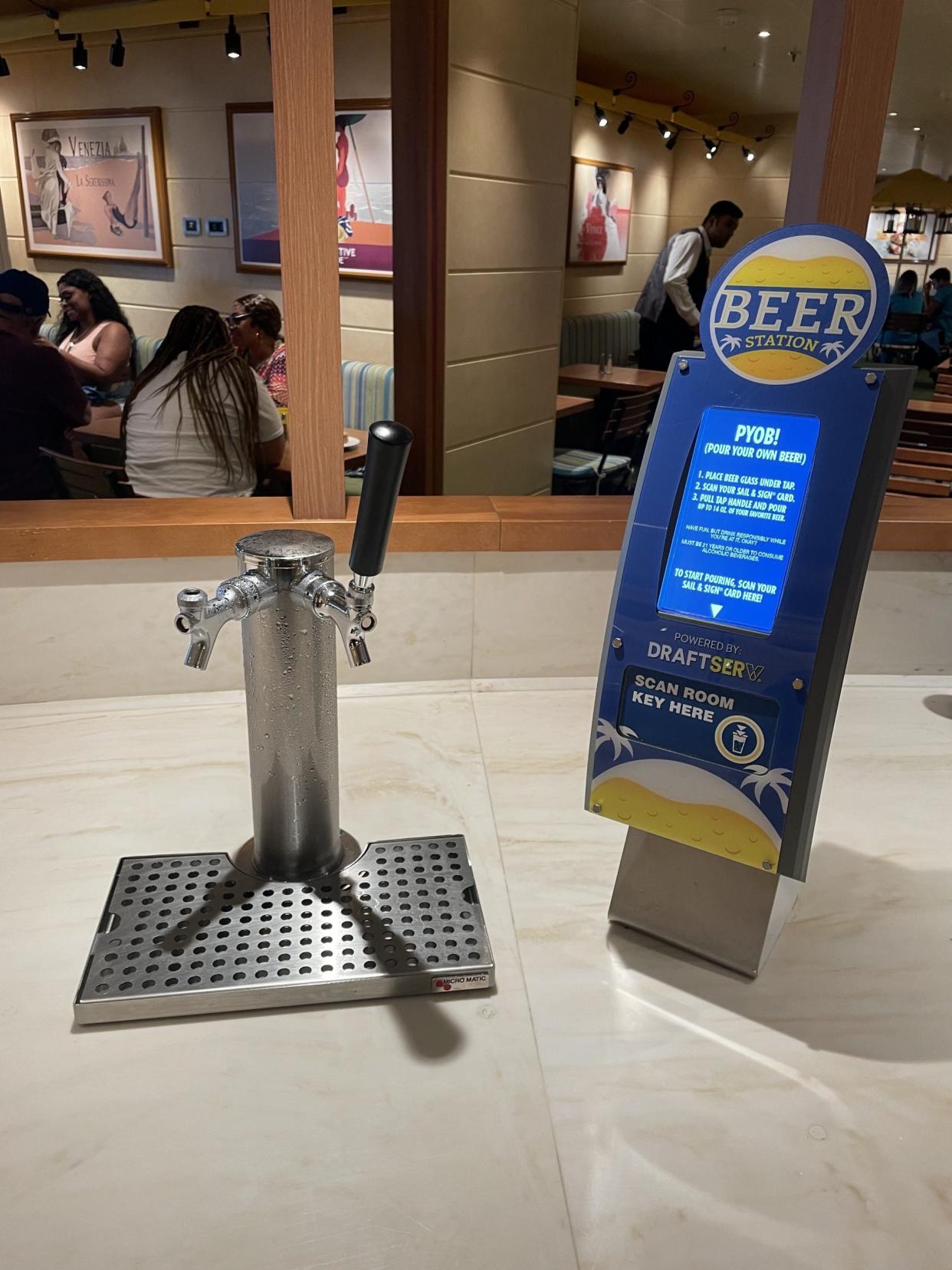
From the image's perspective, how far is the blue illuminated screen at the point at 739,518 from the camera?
0.71m

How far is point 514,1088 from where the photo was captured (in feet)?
2.19

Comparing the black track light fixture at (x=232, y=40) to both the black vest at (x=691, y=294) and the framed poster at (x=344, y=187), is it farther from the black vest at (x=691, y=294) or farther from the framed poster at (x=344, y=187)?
the black vest at (x=691, y=294)

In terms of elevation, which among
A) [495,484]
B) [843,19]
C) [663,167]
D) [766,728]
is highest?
[663,167]

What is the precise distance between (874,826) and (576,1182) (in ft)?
1.85

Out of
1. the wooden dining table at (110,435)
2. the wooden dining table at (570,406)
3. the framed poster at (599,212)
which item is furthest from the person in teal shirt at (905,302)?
the wooden dining table at (110,435)

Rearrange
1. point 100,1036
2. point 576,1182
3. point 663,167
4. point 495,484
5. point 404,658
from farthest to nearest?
point 663,167 < point 495,484 < point 404,658 < point 100,1036 < point 576,1182

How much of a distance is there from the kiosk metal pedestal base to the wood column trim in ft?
7.50

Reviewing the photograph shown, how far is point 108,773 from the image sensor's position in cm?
106

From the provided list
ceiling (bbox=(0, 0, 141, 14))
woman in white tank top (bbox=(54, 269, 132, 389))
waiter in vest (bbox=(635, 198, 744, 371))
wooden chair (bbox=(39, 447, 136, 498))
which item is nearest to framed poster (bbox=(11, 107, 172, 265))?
ceiling (bbox=(0, 0, 141, 14))

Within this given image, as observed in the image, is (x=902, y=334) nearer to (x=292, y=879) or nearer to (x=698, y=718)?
(x=698, y=718)

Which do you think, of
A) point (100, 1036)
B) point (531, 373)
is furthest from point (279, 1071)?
point (531, 373)

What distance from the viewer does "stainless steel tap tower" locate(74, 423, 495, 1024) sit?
2.38ft

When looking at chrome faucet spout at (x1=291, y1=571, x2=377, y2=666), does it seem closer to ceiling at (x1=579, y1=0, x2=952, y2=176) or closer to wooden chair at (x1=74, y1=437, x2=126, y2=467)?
wooden chair at (x1=74, y1=437, x2=126, y2=467)

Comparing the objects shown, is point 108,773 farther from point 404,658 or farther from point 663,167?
point 663,167
